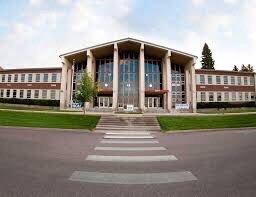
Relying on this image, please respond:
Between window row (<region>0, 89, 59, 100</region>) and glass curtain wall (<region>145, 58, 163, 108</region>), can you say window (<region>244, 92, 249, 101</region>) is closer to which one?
glass curtain wall (<region>145, 58, 163, 108</region>)

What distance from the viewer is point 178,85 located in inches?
1679

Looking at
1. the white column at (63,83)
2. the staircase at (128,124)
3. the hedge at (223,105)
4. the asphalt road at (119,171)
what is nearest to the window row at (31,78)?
the white column at (63,83)

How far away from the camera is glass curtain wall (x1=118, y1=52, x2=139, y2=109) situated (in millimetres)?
39781

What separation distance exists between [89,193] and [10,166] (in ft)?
10.2

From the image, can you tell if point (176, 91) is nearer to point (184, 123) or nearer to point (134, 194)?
point (184, 123)

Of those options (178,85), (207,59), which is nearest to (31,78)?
(178,85)

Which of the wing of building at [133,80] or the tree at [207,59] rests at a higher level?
the tree at [207,59]

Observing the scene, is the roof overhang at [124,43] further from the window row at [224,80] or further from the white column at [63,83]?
the window row at [224,80]

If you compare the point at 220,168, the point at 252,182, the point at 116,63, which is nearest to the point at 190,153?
the point at 220,168

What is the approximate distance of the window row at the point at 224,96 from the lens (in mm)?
43938

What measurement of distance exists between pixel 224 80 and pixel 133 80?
63.5ft

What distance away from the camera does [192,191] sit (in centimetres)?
436

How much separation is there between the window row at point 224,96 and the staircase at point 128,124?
2441 cm

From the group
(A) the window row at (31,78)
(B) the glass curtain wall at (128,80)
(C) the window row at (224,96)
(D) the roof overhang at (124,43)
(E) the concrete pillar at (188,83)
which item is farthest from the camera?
(A) the window row at (31,78)
